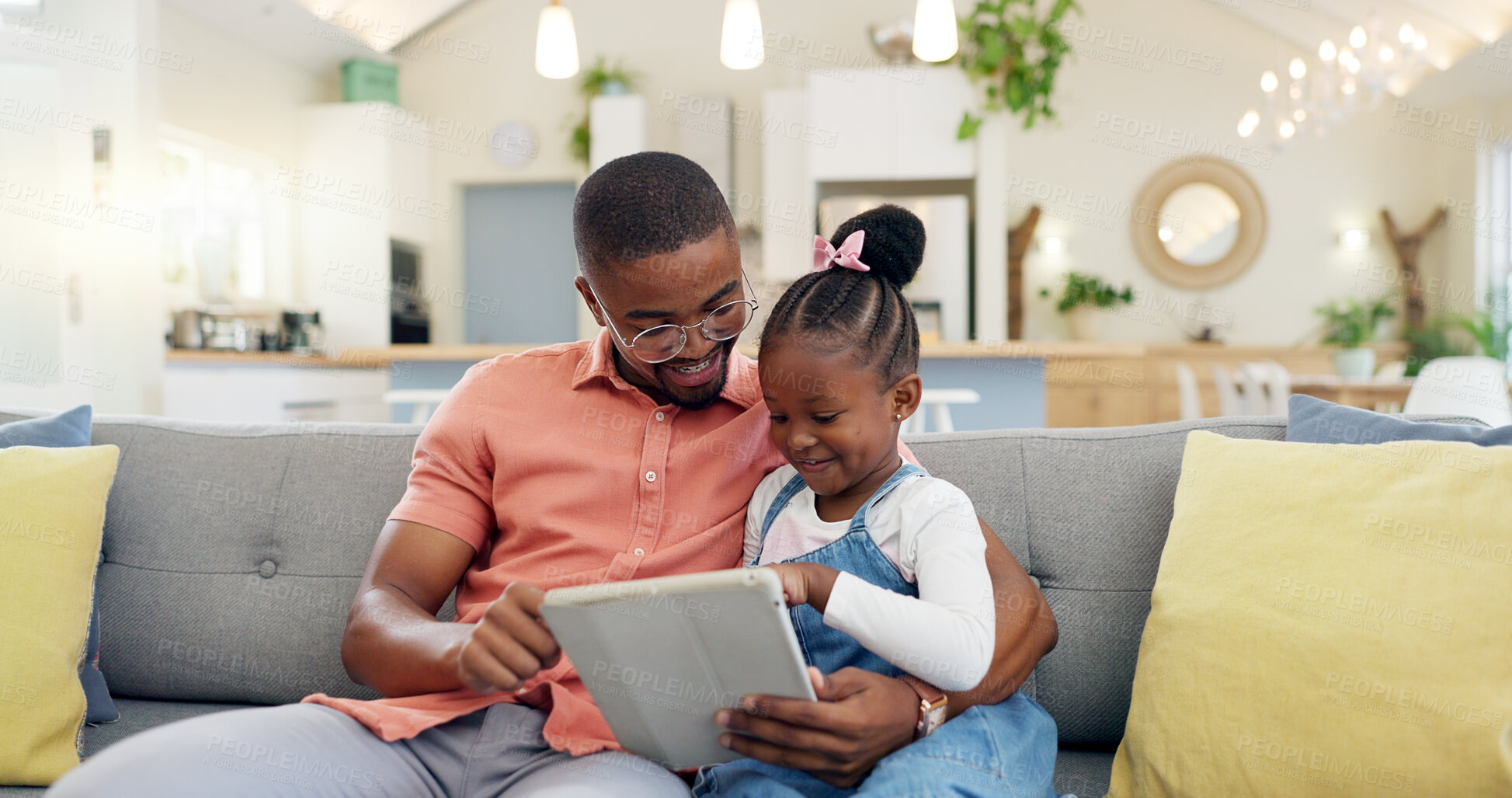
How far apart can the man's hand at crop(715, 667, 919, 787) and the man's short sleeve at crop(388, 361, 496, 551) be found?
18.2 inches

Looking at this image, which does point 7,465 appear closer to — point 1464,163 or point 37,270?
point 37,270

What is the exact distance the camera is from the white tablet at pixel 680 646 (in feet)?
2.61

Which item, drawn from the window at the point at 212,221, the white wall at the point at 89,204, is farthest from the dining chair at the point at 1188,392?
the window at the point at 212,221

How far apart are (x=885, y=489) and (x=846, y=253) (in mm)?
293

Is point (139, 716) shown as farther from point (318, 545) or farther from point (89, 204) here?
point (89, 204)

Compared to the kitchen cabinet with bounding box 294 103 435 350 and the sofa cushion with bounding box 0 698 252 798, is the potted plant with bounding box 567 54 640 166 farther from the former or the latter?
the sofa cushion with bounding box 0 698 252 798

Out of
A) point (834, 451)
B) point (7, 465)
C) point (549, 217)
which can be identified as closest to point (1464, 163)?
point (549, 217)

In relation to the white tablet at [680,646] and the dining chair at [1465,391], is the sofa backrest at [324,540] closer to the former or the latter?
the white tablet at [680,646]

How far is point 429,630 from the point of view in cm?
105

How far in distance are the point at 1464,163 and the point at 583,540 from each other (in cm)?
737

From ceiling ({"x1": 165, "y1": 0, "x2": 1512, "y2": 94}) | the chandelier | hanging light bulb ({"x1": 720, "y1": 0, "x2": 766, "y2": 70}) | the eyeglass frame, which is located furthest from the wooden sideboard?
the eyeglass frame

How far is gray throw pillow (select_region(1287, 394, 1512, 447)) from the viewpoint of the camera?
3.95ft

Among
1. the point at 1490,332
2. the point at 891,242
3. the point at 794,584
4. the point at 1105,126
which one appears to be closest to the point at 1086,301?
the point at 1105,126

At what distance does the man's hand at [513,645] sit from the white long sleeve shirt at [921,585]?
0.88ft
